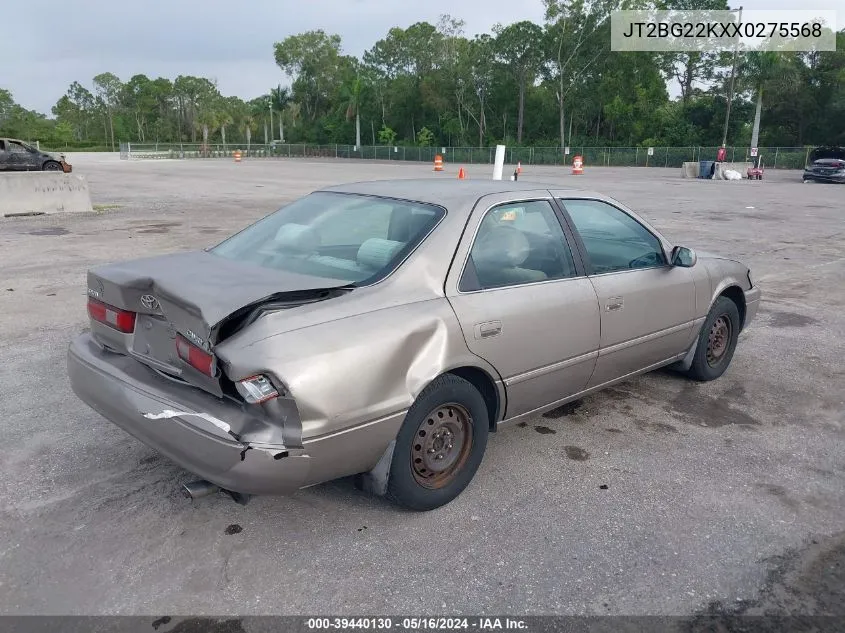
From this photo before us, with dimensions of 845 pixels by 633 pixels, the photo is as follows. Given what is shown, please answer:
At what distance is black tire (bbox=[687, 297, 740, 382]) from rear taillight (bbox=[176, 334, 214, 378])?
3.47m

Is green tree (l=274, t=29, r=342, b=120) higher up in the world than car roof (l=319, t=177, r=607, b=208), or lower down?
higher up

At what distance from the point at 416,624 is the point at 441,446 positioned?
0.87m

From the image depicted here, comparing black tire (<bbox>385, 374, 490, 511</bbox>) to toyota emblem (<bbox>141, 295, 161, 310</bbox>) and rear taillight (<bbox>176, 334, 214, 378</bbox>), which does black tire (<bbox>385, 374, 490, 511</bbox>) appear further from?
toyota emblem (<bbox>141, 295, 161, 310</bbox>)

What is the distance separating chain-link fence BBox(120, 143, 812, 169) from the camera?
48.3 m

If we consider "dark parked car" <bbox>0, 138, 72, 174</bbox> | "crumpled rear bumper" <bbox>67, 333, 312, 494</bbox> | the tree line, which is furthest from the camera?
the tree line

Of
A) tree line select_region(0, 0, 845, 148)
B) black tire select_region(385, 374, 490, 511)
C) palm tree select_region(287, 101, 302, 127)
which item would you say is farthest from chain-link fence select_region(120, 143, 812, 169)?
black tire select_region(385, 374, 490, 511)

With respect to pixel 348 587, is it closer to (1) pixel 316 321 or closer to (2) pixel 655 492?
(1) pixel 316 321

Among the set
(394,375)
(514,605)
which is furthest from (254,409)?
(514,605)

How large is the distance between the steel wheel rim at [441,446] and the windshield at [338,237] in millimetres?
697

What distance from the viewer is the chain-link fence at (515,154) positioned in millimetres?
48344

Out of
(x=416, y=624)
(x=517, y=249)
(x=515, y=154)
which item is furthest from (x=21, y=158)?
(x=515, y=154)

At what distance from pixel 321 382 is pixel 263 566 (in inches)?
32.9

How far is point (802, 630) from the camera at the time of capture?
2441 mm

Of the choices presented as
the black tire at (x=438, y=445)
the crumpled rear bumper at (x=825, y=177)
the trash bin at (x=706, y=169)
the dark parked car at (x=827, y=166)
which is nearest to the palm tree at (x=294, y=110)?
the trash bin at (x=706, y=169)
